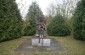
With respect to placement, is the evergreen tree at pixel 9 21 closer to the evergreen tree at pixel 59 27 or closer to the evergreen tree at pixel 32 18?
the evergreen tree at pixel 32 18

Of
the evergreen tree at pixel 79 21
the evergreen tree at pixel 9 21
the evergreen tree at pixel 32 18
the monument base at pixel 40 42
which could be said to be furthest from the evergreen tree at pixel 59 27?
the monument base at pixel 40 42

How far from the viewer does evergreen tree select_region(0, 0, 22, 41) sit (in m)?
10.8

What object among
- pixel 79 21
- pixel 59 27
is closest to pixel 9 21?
pixel 79 21

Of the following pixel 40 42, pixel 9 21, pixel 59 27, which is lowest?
pixel 40 42

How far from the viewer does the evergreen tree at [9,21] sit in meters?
10.8

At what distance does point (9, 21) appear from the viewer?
1227 centimetres

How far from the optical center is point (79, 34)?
13.4 m

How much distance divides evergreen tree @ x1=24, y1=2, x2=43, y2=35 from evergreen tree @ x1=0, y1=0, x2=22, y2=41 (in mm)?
3773

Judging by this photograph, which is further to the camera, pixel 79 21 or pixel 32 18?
pixel 32 18

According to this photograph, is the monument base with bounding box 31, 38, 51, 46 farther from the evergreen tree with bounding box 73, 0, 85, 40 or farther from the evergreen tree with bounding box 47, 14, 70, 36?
the evergreen tree with bounding box 47, 14, 70, 36

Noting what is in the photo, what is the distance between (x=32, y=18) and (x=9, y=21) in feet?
22.7

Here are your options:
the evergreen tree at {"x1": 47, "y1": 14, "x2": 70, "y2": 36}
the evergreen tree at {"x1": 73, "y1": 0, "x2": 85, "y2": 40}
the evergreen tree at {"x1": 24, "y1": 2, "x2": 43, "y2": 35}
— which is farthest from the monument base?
the evergreen tree at {"x1": 24, "y1": 2, "x2": 43, "y2": 35}

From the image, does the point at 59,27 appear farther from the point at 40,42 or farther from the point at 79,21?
the point at 40,42

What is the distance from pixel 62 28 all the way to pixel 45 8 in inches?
528
